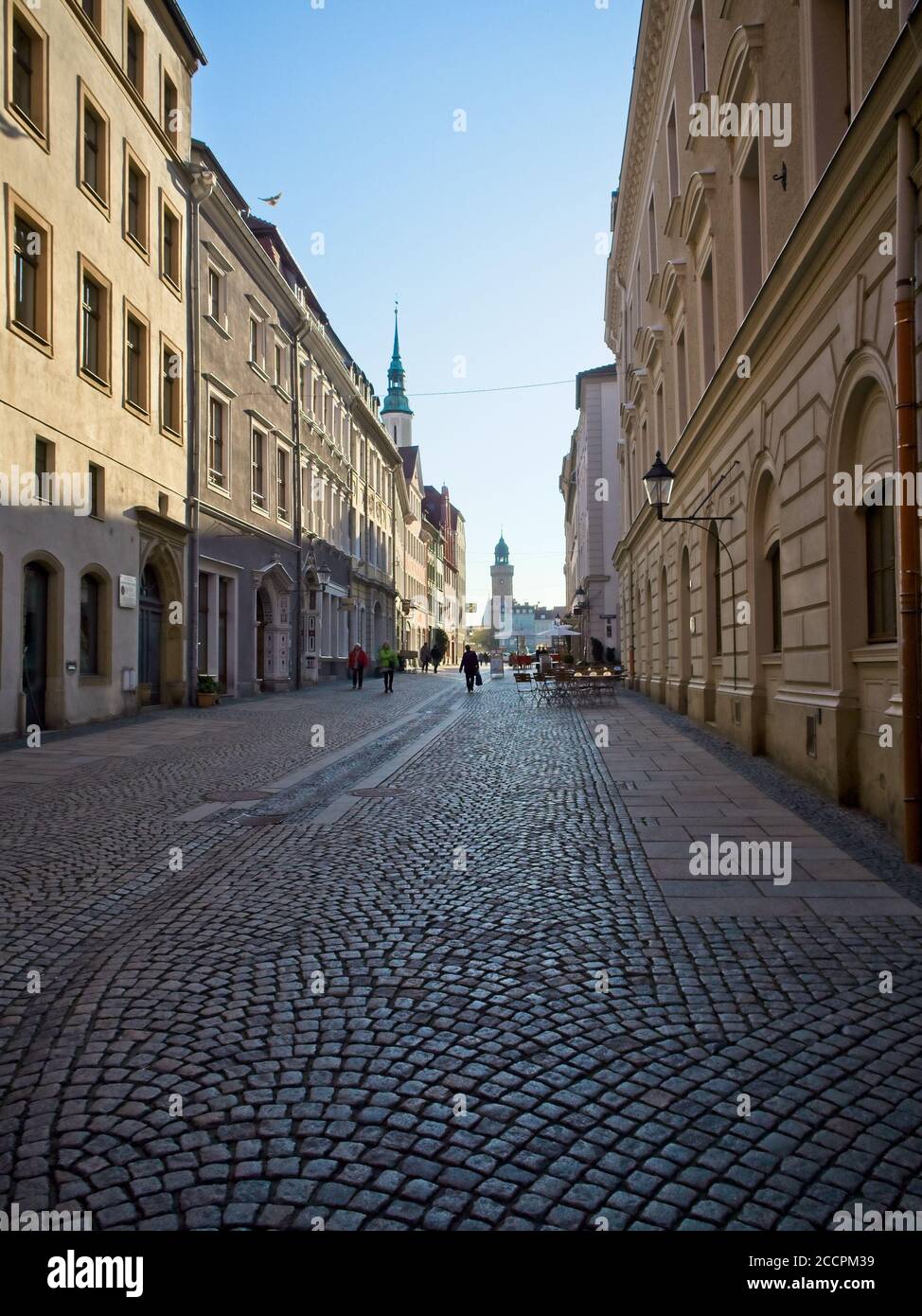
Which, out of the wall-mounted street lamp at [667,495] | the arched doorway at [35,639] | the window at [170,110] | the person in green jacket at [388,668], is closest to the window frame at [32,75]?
the window at [170,110]

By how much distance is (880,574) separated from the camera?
26.5ft

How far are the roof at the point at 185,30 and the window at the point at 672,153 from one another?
11.3m

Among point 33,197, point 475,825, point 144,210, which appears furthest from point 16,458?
point 475,825

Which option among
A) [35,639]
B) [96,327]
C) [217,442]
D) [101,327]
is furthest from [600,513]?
[35,639]

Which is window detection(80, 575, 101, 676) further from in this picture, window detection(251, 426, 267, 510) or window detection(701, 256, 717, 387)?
window detection(701, 256, 717, 387)

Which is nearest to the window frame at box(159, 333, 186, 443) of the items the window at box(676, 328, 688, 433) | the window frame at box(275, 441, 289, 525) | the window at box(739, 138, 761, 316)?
the window frame at box(275, 441, 289, 525)

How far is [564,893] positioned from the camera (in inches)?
225

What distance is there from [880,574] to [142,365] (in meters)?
16.8

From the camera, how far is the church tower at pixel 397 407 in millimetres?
81438

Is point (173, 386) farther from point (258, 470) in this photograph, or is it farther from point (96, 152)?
point (258, 470)

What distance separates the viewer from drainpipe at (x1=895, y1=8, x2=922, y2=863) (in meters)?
6.52

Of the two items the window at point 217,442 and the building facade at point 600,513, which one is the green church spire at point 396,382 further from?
the window at point 217,442
